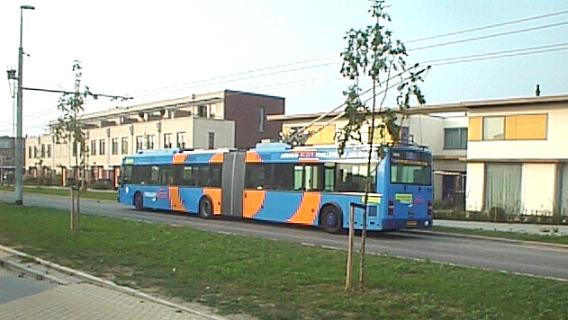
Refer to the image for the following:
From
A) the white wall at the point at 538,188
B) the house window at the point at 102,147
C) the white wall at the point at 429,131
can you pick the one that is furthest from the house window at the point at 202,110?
the white wall at the point at 538,188

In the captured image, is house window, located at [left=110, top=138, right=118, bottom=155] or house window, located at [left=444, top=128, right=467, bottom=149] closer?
house window, located at [left=444, top=128, right=467, bottom=149]

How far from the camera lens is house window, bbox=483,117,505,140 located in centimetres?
3669

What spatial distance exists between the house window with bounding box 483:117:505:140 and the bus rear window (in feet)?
50.1

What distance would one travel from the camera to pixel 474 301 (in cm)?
909

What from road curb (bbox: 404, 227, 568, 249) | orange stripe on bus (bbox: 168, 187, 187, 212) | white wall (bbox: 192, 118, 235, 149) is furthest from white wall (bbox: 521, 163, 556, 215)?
white wall (bbox: 192, 118, 235, 149)

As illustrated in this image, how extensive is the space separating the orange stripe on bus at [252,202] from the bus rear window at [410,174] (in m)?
5.87

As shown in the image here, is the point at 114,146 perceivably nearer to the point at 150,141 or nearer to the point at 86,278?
the point at 150,141

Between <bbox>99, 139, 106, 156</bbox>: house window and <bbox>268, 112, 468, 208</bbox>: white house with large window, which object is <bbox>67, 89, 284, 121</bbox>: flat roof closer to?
<bbox>99, 139, 106, 156</bbox>: house window

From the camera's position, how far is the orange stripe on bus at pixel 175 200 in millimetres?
30691

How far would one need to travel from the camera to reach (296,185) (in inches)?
963

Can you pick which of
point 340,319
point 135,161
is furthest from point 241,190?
point 340,319

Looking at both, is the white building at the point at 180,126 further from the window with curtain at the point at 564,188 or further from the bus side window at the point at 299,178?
the bus side window at the point at 299,178

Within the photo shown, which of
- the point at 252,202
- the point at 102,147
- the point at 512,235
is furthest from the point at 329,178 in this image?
the point at 102,147

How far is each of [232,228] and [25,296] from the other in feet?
46.5
